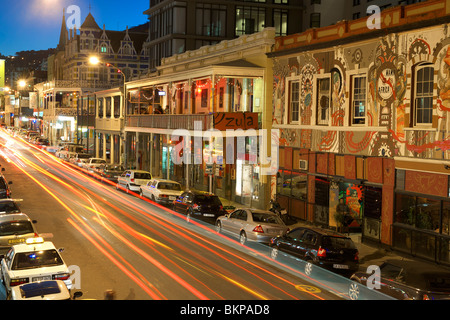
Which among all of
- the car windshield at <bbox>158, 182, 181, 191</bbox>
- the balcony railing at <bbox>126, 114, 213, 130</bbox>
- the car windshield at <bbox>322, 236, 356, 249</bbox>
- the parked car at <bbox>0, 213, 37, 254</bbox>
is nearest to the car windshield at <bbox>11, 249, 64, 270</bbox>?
the parked car at <bbox>0, 213, 37, 254</bbox>

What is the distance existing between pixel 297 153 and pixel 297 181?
54.3 inches

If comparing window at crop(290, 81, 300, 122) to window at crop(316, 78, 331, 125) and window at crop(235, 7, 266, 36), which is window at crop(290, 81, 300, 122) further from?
window at crop(235, 7, 266, 36)

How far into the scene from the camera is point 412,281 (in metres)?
13.0

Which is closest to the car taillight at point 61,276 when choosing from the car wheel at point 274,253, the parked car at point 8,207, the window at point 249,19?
the car wheel at point 274,253

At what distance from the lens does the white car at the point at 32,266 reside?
13.6 meters

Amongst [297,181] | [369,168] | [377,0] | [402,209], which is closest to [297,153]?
[297,181]

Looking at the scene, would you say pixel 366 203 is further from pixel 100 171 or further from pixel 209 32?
pixel 209 32

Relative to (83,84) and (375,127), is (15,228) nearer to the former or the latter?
(375,127)

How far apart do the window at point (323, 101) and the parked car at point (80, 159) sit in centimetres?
2910

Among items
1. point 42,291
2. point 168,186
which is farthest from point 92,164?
point 42,291

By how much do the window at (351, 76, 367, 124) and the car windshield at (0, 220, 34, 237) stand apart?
13714mm

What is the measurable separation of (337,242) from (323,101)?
1026cm

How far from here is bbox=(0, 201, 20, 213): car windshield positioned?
2228 cm

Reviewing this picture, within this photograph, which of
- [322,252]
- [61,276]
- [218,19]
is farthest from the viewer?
[218,19]
